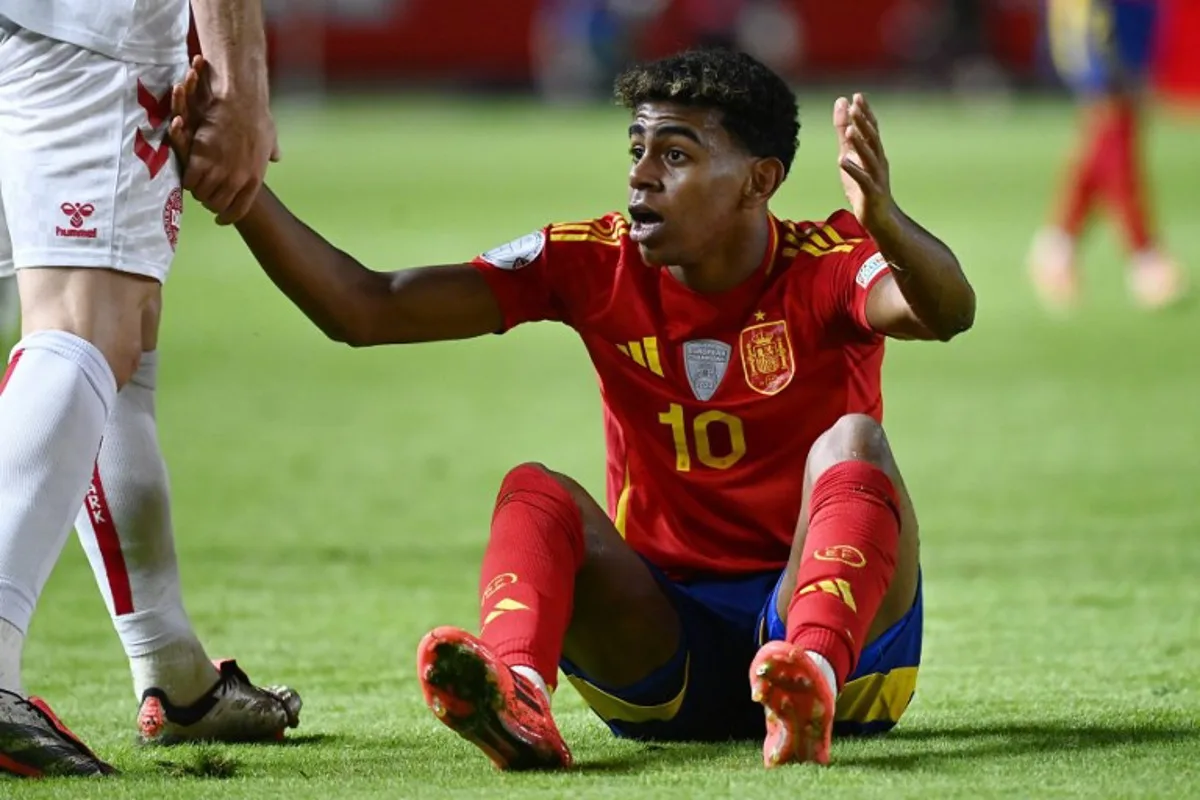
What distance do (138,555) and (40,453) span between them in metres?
0.61

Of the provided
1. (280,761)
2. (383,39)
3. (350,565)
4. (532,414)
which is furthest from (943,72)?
(280,761)

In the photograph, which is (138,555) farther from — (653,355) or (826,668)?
(826,668)

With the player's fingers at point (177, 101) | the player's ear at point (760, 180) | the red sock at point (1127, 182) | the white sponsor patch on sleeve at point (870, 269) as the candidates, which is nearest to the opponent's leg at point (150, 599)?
the player's fingers at point (177, 101)

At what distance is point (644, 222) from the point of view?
3.77 metres

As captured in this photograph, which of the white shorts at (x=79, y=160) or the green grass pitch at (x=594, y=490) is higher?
the white shorts at (x=79, y=160)

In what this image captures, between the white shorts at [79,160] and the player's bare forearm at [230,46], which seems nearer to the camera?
the white shorts at [79,160]

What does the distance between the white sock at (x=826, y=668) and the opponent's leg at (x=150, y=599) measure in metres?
1.09

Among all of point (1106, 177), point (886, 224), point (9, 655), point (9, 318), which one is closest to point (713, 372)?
point (886, 224)

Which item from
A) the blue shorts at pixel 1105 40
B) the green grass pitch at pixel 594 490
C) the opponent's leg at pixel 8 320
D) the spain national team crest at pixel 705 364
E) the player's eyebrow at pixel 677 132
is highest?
the blue shorts at pixel 1105 40

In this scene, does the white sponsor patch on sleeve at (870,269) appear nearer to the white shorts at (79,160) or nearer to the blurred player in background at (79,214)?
the blurred player in background at (79,214)

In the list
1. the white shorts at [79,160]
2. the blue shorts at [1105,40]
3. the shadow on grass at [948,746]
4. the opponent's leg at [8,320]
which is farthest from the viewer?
the blue shorts at [1105,40]

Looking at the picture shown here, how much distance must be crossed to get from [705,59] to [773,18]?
26675 mm

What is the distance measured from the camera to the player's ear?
3.82 m

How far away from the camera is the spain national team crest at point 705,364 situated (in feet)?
12.5
